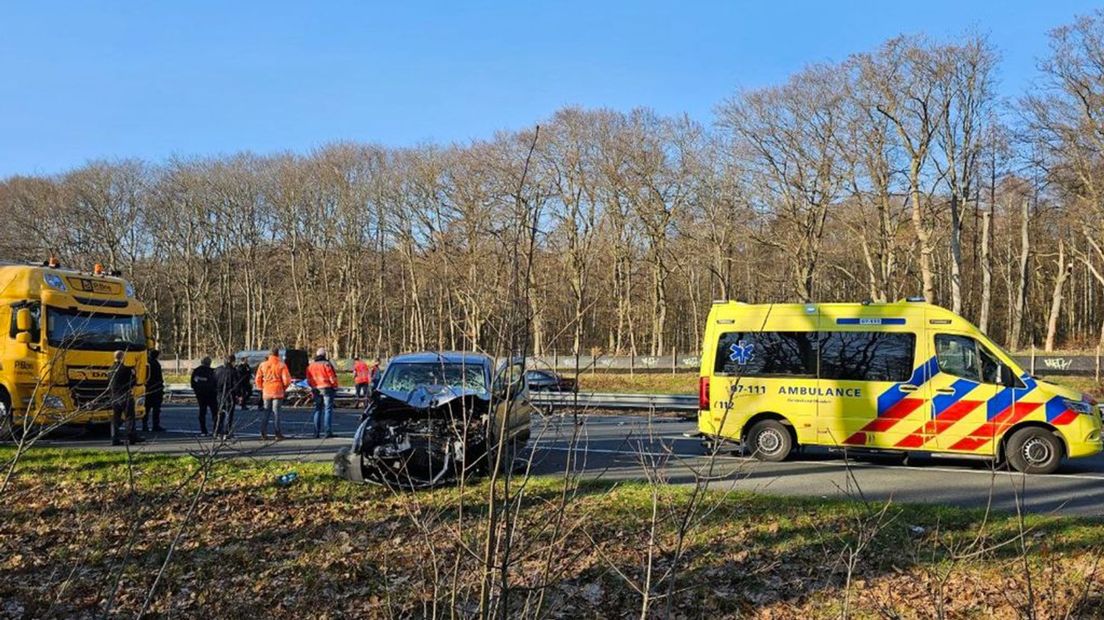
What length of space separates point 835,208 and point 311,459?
2829cm

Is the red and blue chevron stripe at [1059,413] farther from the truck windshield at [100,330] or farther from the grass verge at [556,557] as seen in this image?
the truck windshield at [100,330]

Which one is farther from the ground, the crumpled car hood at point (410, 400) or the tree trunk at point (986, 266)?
the tree trunk at point (986, 266)

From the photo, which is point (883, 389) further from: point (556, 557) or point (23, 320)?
point (23, 320)

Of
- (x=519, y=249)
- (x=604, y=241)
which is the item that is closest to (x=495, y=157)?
(x=604, y=241)

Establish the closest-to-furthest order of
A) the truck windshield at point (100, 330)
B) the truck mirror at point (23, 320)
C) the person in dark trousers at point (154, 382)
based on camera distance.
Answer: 1. the truck mirror at point (23, 320)
2. the truck windshield at point (100, 330)
3. the person in dark trousers at point (154, 382)

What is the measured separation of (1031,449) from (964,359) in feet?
4.62

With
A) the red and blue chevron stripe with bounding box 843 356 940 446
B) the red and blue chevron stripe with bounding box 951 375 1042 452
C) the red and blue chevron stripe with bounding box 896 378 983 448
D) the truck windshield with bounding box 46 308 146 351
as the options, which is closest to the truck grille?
the truck windshield with bounding box 46 308 146 351

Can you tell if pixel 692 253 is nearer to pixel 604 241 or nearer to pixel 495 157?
pixel 604 241

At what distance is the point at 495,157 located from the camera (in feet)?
121

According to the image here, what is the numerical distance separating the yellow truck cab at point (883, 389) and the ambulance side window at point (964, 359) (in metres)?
0.01

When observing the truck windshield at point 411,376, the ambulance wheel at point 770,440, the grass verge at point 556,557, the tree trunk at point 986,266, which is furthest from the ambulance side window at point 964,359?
the tree trunk at point 986,266

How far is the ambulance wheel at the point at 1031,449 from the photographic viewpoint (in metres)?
10.4

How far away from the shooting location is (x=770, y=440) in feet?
38.2

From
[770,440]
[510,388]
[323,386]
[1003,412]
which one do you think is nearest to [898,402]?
[1003,412]
